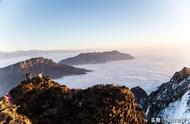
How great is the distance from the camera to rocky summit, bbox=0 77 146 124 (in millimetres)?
7000

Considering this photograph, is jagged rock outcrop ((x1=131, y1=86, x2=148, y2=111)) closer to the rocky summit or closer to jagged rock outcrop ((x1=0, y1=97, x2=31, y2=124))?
the rocky summit

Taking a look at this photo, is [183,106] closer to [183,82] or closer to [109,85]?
[183,82]

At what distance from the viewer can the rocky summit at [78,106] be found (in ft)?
23.0

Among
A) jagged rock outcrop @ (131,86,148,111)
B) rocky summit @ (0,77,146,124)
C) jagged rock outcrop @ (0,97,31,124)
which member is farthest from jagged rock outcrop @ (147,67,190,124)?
jagged rock outcrop @ (0,97,31,124)

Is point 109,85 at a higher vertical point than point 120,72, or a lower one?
A: higher

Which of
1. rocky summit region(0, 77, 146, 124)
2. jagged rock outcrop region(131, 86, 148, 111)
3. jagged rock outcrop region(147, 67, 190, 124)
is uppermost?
rocky summit region(0, 77, 146, 124)

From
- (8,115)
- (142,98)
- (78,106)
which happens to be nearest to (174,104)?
(78,106)

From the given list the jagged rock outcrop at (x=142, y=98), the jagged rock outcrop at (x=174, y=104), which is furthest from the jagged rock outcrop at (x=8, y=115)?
the jagged rock outcrop at (x=174, y=104)

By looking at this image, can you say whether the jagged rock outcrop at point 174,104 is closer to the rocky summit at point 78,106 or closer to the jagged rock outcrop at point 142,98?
the jagged rock outcrop at point 142,98

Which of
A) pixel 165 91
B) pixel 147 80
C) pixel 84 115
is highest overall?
pixel 84 115

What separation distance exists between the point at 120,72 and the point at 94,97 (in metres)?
75.1

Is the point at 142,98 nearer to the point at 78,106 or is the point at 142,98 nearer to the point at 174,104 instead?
Result: the point at 174,104

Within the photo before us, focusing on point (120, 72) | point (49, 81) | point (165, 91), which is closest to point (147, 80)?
point (120, 72)

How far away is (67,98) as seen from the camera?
7457 mm
